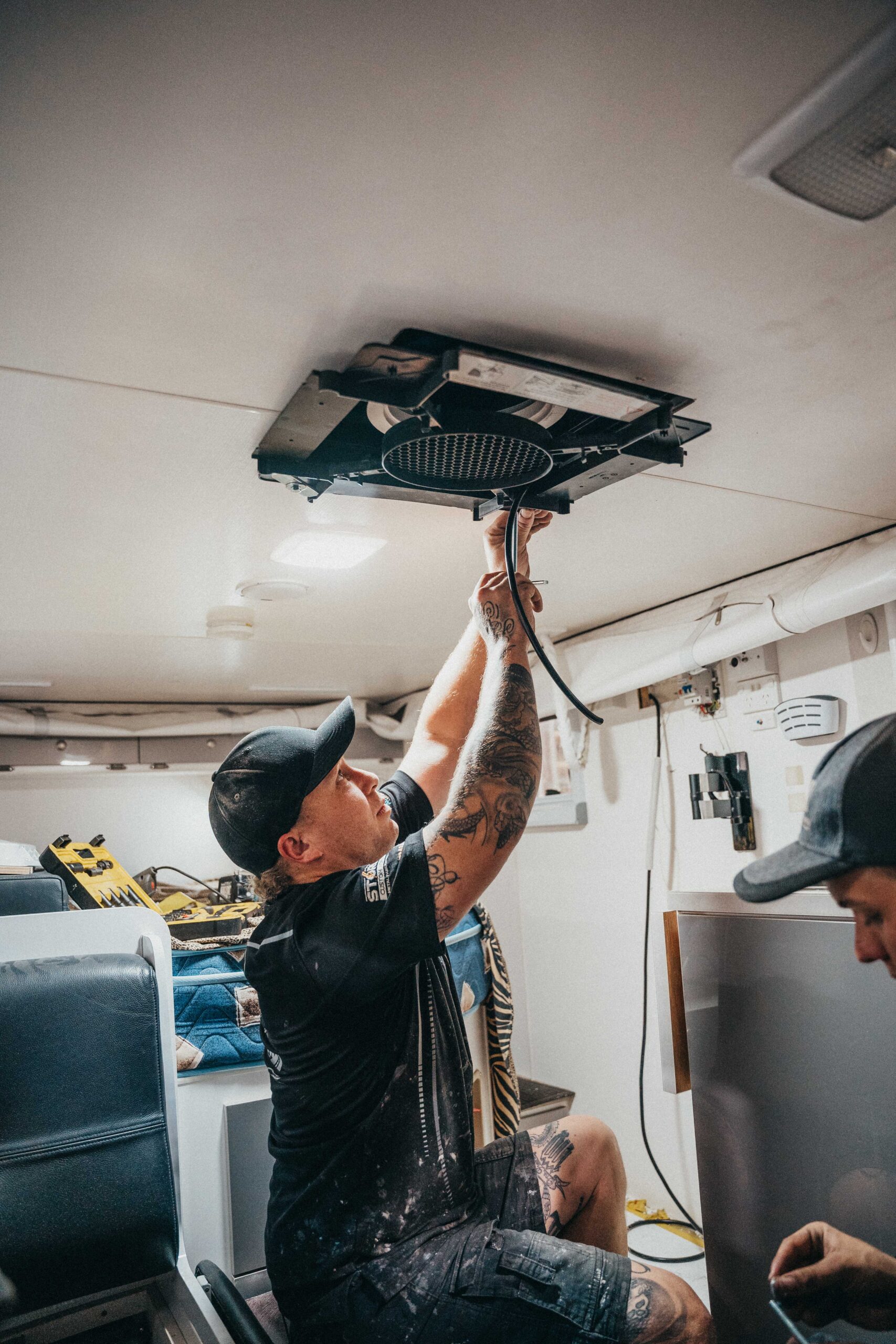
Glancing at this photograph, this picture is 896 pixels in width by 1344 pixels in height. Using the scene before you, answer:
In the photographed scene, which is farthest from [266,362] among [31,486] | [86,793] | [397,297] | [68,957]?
[86,793]

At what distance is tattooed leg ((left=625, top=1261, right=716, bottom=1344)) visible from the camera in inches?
46.0

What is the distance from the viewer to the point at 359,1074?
1.36 metres

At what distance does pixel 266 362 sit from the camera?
1.20 metres

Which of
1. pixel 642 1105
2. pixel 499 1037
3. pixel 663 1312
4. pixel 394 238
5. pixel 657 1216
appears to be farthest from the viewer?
pixel 642 1105

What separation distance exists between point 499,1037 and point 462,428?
6.17 feet

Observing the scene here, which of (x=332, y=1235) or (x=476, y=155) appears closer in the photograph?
(x=476, y=155)

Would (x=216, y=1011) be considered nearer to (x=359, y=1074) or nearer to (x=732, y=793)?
(x=359, y=1074)

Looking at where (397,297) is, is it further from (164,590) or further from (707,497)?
(164,590)

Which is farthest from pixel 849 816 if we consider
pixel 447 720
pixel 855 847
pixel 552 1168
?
pixel 447 720

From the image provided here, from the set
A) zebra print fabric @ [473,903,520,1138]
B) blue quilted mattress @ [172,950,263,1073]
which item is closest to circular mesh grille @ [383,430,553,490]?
zebra print fabric @ [473,903,520,1138]

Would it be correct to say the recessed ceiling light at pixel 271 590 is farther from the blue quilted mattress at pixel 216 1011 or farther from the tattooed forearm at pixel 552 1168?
the tattooed forearm at pixel 552 1168

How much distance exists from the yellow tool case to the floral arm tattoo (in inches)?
59.2

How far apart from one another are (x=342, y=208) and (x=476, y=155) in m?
0.15

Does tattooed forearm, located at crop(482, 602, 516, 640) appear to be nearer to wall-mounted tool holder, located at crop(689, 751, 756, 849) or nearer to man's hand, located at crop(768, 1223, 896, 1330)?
man's hand, located at crop(768, 1223, 896, 1330)
